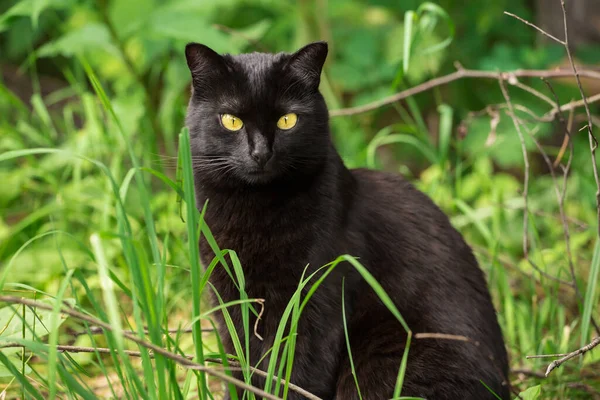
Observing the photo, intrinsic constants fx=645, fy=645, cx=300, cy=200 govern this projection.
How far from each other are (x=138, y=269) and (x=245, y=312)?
1.00ft

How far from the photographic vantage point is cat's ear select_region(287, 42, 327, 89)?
174cm

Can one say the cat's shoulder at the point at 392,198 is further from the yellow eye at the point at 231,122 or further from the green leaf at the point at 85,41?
the green leaf at the point at 85,41

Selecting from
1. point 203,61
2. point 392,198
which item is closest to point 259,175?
point 203,61

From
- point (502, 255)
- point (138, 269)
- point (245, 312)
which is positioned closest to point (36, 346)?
point (138, 269)

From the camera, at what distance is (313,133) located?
5.89 ft

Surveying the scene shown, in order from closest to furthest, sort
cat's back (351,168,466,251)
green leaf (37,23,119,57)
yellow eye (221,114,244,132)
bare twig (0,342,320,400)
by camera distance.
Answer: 1. bare twig (0,342,320,400)
2. yellow eye (221,114,244,132)
3. cat's back (351,168,466,251)
4. green leaf (37,23,119,57)

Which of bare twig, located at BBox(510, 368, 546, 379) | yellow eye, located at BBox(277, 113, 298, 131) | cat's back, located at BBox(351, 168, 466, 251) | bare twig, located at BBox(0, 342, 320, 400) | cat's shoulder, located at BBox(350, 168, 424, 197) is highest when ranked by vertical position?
yellow eye, located at BBox(277, 113, 298, 131)

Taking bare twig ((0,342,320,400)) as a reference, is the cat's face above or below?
above

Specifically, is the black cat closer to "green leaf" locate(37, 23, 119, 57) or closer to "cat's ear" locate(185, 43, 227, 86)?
"cat's ear" locate(185, 43, 227, 86)

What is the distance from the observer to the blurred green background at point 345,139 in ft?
7.63

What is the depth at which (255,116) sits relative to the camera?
66.8 inches

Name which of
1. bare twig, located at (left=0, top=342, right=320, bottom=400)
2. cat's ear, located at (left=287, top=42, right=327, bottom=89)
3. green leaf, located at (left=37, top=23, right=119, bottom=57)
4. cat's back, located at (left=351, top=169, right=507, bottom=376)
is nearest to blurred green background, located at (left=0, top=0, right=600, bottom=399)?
green leaf, located at (left=37, top=23, right=119, bottom=57)

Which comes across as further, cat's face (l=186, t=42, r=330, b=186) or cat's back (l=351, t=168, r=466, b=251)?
cat's back (l=351, t=168, r=466, b=251)

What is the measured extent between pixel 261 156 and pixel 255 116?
Answer: 0.12 m
